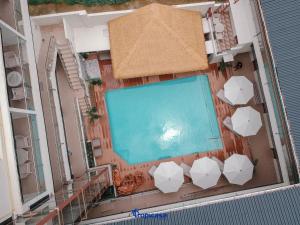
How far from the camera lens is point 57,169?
53.0 feet

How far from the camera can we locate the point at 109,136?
21.3 meters

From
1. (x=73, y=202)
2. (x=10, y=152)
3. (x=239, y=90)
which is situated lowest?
(x=73, y=202)

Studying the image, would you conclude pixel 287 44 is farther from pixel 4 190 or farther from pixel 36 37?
pixel 4 190

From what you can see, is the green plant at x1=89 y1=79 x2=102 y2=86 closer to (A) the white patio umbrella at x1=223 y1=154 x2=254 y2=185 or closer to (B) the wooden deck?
(B) the wooden deck

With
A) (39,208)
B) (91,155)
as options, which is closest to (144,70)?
(91,155)

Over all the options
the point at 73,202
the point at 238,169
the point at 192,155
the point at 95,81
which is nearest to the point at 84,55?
the point at 95,81

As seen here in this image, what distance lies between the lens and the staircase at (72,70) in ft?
63.2

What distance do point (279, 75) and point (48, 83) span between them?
1190 cm

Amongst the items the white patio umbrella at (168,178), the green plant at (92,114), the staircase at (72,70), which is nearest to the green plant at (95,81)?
the staircase at (72,70)

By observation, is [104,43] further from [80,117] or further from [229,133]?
[229,133]

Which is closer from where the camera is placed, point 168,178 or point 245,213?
point 245,213

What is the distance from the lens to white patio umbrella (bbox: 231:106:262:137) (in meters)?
20.6

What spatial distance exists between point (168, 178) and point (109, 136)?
15.1ft

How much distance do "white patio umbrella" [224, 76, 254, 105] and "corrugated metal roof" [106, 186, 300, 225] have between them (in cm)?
678
